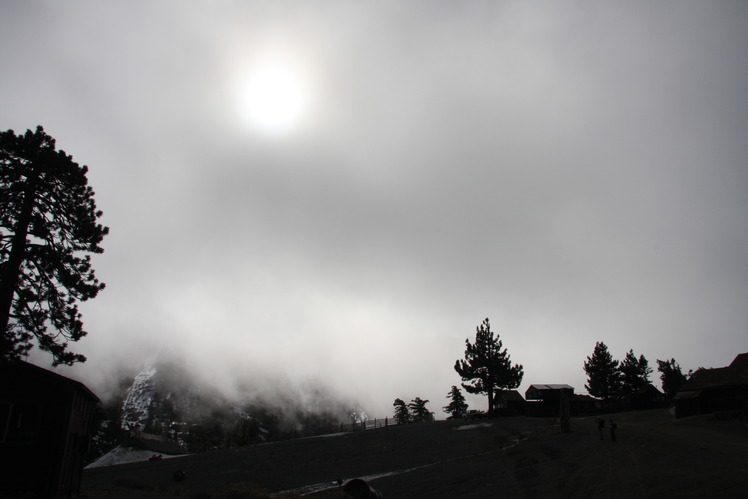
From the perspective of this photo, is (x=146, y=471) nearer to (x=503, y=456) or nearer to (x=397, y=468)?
(x=397, y=468)

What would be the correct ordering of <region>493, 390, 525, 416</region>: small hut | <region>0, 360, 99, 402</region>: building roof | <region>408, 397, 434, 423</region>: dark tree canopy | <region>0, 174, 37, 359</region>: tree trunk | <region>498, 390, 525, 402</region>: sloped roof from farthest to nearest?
<region>408, 397, 434, 423</region>: dark tree canopy < <region>498, 390, 525, 402</region>: sloped roof < <region>493, 390, 525, 416</region>: small hut < <region>0, 360, 99, 402</region>: building roof < <region>0, 174, 37, 359</region>: tree trunk

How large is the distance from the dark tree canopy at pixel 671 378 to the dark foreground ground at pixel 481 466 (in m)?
56.2

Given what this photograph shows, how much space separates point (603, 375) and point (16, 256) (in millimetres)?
99599

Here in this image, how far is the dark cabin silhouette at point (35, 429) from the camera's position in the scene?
67.1 ft

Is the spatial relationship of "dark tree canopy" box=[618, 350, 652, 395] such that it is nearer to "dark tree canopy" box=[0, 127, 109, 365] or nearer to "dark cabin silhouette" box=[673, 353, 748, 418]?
"dark cabin silhouette" box=[673, 353, 748, 418]

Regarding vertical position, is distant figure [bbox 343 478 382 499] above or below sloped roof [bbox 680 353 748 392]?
below

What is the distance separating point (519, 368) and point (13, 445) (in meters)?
A: 63.6

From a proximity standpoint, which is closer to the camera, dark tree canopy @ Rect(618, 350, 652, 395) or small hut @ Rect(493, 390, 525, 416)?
small hut @ Rect(493, 390, 525, 416)

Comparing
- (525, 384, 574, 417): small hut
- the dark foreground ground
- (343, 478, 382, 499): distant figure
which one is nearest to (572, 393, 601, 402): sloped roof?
(525, 384, 574, 417): small hut

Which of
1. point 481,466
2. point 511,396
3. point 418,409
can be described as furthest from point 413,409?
point 481,466

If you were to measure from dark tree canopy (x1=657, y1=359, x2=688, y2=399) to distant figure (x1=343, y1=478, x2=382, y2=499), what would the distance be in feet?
283

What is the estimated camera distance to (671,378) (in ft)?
308

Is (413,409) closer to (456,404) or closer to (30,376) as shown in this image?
(456,404)

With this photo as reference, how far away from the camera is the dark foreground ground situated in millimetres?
22250
